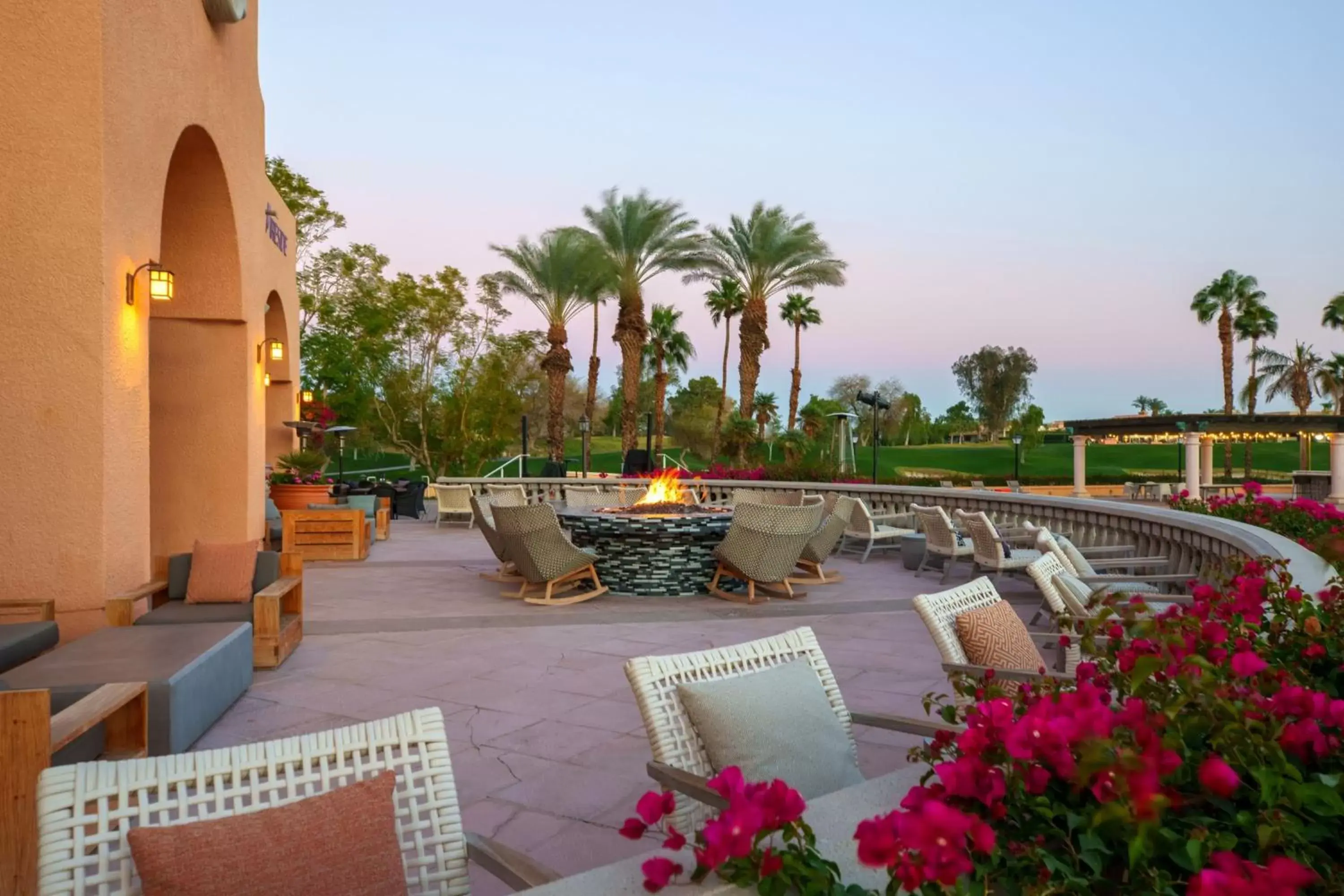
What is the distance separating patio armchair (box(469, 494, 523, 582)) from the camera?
27.4 ft

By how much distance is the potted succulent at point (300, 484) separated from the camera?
1192 cm

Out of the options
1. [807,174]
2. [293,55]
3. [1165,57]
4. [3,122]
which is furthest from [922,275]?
[3,122]

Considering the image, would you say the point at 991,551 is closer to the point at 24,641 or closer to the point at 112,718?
the point at 112,718

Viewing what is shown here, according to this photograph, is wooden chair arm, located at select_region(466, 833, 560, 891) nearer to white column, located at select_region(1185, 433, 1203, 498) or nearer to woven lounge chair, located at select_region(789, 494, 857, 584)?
woven lounge chair, located at select_region(789, 494, 857, 584)

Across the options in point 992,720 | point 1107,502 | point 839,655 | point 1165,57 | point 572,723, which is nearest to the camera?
point 992,720

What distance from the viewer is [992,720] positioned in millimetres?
1248

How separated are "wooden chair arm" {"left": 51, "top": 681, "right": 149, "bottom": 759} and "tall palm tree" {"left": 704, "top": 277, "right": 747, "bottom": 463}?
26723mm

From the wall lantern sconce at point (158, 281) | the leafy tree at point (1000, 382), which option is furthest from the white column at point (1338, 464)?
the leafy tree at point (1000, 382)

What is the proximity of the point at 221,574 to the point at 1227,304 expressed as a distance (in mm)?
40345

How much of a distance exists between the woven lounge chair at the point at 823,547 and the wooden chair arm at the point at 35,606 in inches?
228

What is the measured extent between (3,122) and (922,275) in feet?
94.6

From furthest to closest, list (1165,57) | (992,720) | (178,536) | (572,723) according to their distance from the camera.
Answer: (1165,57)
(178,536)
(572,723)
(992,720)

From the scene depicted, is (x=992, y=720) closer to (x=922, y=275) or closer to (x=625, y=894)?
(x=625, y=894)

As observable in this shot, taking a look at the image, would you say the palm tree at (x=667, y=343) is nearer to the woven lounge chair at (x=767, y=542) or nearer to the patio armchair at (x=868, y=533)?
the patio armchair at (x=868, y=533)
